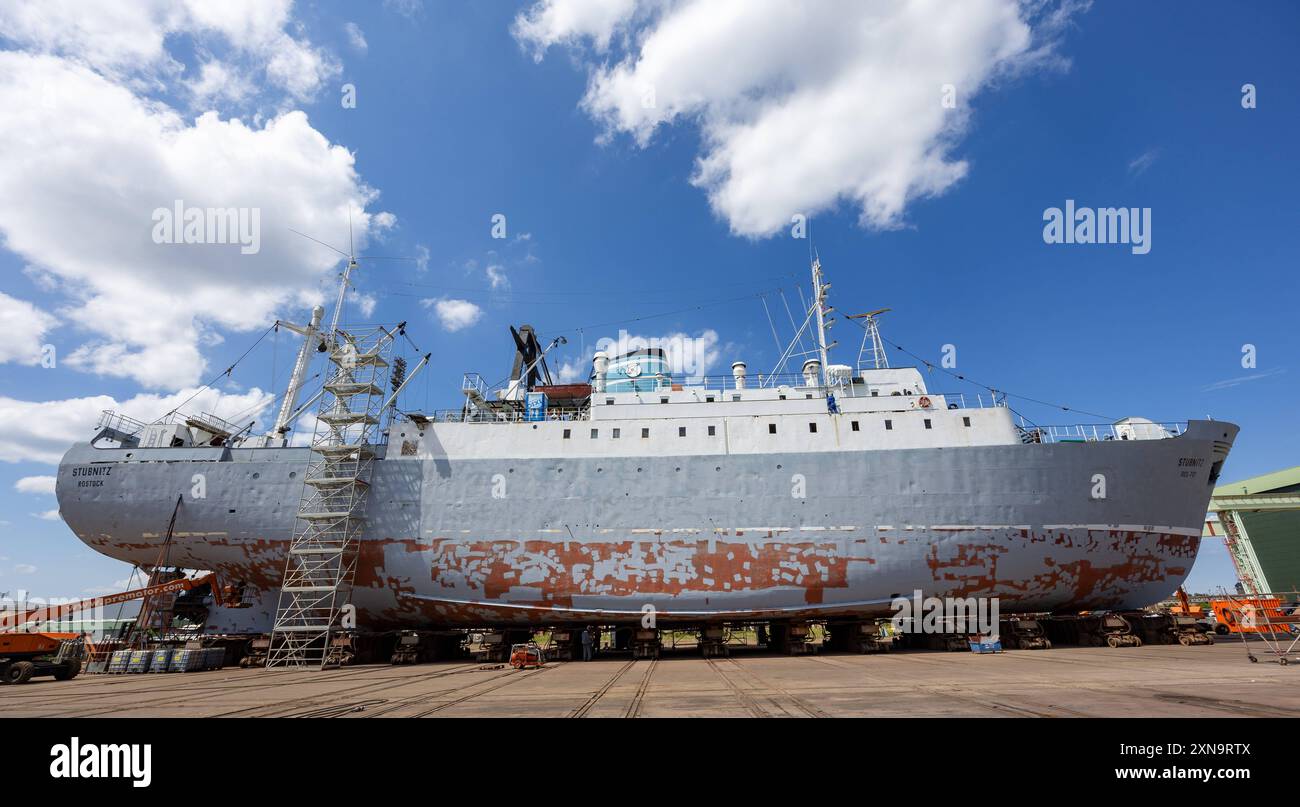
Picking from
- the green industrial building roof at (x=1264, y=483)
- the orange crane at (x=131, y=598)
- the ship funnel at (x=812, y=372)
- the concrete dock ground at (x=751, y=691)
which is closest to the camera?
the concrete dock ground at (x=751, y=691)

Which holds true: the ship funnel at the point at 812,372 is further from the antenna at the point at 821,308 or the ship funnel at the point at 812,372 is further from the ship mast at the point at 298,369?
the ship mast at the point at 298,369

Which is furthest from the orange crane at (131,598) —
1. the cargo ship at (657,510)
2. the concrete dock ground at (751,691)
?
the concrete dock ground at (751,691)

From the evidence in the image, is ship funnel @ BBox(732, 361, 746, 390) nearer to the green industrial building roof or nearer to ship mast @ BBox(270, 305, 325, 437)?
ship mast @ BBox(270, 305, 325, 437)

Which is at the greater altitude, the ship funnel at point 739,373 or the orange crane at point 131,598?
the ship funnel at point 739,373

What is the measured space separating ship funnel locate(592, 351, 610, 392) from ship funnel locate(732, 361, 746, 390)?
237 inches

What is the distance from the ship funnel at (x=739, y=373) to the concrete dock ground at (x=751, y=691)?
35.9 ft

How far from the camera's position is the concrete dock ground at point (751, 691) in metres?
7.80

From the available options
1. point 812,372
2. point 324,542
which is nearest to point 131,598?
point 324,542

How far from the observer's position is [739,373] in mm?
23344

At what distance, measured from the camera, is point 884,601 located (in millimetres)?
19359
